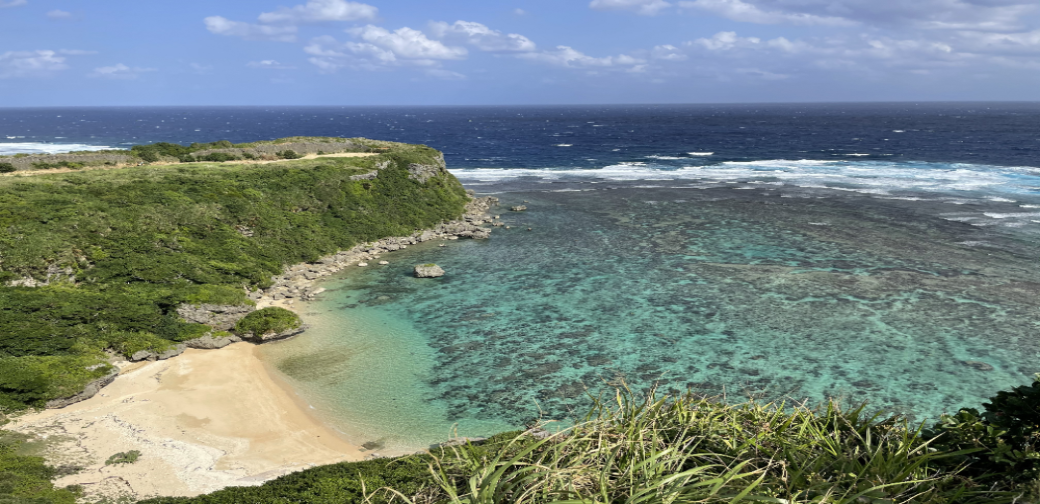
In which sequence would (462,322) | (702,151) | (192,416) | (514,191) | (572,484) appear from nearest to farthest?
(572,484)
(192,416)
(462,322)
(514,191)
(702,151)

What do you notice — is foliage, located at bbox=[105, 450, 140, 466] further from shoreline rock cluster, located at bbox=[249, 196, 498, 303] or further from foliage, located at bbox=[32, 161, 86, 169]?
foliage, located at bbox=[32, 161, 86, 169]

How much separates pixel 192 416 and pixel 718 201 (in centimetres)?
6582

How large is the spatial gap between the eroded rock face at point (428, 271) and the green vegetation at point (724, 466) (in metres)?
35.2

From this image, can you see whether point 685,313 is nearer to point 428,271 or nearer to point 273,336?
point 428,271

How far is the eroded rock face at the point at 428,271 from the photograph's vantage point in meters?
46.0

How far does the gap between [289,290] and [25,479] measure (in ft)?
77.3

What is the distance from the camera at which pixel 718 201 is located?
7594 centimetres

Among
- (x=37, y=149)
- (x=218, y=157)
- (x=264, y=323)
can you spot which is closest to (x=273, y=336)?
(x=264, y=323)

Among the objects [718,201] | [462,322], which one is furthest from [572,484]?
[718,201]

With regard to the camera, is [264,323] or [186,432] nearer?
[186,432]

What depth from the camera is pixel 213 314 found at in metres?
35.2

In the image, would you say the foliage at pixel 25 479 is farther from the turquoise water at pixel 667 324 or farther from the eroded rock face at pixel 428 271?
the eroded rock face at pixel 428 271

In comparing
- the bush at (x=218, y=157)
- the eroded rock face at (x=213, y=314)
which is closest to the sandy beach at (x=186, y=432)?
the eroded rock face at (x=213, y=314)

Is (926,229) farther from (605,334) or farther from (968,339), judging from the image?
(605,334)
